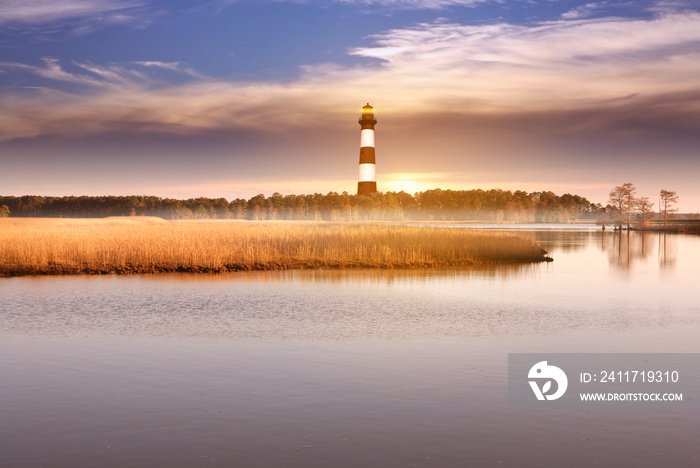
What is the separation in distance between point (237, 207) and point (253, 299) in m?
164

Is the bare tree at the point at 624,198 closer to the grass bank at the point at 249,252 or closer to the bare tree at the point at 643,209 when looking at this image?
the bare tree at the point at 643,209

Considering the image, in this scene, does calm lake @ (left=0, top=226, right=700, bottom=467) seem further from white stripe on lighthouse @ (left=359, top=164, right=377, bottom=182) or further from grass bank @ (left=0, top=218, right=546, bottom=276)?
white stripe on lighthouse @ (left=359, top=164, right=377, bottom=182)

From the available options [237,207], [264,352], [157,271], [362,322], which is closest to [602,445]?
[264,352]

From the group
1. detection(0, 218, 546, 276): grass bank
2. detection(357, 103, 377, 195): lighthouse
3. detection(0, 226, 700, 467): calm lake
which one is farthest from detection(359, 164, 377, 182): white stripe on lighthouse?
detection(0, 226, 700, 467): calm lake

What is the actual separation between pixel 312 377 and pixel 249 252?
24.3 metres

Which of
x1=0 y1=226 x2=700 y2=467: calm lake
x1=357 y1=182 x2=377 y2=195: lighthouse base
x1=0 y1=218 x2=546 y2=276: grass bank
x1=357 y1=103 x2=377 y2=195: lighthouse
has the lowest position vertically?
x1=0 y1=226 x2=700 y2=467: calm lake

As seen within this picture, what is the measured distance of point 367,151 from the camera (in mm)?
107062

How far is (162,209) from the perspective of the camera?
176625 millimetres

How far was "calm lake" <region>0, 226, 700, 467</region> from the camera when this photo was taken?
783 cm

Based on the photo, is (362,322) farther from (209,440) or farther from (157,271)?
(157,271)

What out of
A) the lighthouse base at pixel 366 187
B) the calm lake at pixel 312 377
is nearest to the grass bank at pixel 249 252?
the calm lake at pixel 312 377

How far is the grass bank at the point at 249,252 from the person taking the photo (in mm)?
31266

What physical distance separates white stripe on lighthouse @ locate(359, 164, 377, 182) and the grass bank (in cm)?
5976

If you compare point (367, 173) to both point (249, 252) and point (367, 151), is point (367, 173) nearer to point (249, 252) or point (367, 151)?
point (367, 151)
